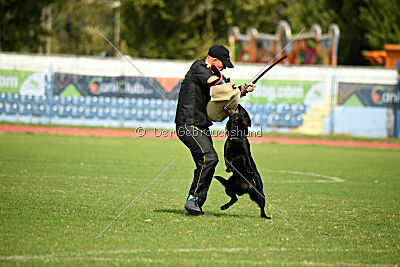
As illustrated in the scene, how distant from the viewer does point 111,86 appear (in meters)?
31.4

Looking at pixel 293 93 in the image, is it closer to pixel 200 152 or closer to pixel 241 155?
pixel 241 155

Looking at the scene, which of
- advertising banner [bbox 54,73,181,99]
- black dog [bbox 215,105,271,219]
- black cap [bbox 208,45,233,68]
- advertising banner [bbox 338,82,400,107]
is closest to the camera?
black cap [bbox 208,45,233,68]

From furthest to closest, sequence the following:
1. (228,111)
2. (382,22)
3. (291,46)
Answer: (382,22)
(291,46)
(228,111)

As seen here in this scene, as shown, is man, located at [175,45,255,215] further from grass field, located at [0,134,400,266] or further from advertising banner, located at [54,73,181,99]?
advertising banner, located at [54,73,181,99]

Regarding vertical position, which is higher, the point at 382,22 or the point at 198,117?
the point at 382,22

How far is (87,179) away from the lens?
13078mm

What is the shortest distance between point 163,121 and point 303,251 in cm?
2460

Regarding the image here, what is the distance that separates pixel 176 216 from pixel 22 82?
78.8 feet

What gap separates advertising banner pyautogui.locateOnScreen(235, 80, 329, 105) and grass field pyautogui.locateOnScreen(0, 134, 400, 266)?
13224 mm

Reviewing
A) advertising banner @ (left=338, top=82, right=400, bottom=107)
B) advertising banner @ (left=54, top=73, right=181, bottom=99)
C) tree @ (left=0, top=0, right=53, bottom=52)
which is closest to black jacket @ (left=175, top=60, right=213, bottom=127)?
advertising banner @ (left=54, top=73, right=181, bottom=99)

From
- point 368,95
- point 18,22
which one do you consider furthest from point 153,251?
point 18,22

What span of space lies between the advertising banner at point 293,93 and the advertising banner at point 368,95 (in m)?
0.97

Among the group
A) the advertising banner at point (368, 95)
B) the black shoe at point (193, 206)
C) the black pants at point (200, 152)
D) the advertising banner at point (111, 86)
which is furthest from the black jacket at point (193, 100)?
the advertising banner at point (368, 95)

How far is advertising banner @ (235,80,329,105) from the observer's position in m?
31.3
